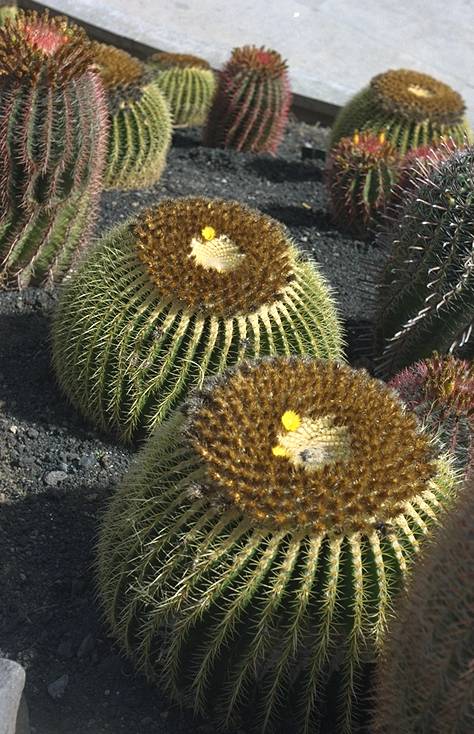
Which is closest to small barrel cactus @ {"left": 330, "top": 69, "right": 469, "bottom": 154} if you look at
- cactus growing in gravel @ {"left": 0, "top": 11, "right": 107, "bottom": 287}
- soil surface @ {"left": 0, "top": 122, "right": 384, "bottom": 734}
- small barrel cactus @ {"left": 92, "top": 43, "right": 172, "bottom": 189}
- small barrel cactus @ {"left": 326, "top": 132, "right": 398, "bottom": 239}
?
small barrel cactus @ {"left": 326, "top": 132, "right": 398, "bottom": 239}

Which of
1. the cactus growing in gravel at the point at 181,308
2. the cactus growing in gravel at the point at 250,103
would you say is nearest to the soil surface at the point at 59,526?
the cactus growing in gravel at the point at 181,308

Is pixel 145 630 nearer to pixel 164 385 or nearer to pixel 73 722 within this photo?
pixel 73 722

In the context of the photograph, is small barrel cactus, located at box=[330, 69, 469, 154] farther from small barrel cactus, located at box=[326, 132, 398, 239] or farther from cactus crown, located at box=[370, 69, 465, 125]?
small barrel cactus, located at box=[326, 132, 398, 239]

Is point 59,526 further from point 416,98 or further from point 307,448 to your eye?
point 416,98

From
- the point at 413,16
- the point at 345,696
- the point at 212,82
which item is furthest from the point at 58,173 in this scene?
the point at 413,16

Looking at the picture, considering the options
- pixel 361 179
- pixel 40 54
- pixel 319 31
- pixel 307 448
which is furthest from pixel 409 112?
pixel 319 31

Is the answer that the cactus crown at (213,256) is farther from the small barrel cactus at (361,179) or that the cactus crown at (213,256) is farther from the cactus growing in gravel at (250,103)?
the cactus growing in gravel at (250,103)
